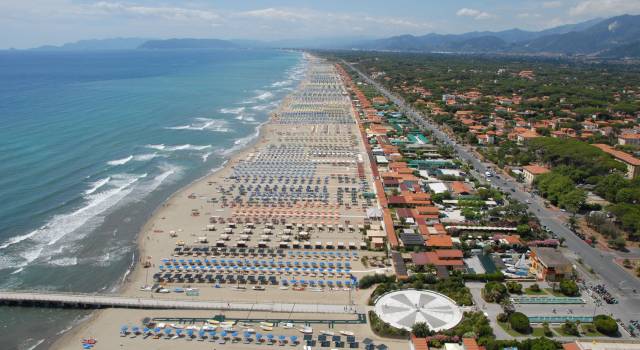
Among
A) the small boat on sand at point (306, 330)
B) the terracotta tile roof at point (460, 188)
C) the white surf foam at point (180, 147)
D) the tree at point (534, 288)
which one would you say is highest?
the white surf foam at point (180, 147)

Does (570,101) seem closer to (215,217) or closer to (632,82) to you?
(632,82)

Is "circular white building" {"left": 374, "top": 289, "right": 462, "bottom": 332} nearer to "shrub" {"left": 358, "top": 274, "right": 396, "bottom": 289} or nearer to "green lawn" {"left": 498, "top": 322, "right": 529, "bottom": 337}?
"shrub" {"left": 358, "top": 274, "right": 396, "bottom": 289}

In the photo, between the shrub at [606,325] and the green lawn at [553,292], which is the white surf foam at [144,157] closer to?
the green lawn at [553,292]

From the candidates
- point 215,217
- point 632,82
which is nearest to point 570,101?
point 632,82

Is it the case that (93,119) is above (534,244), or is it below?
above

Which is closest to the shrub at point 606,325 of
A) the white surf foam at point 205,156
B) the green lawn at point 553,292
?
the green lawn at point 553,292

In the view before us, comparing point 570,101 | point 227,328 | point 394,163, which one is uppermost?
point 570,101

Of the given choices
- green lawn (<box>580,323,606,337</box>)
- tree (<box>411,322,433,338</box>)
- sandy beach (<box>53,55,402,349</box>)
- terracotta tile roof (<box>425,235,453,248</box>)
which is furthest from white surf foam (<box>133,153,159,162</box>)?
green lawn (<box>580,323,606,337</box>)
